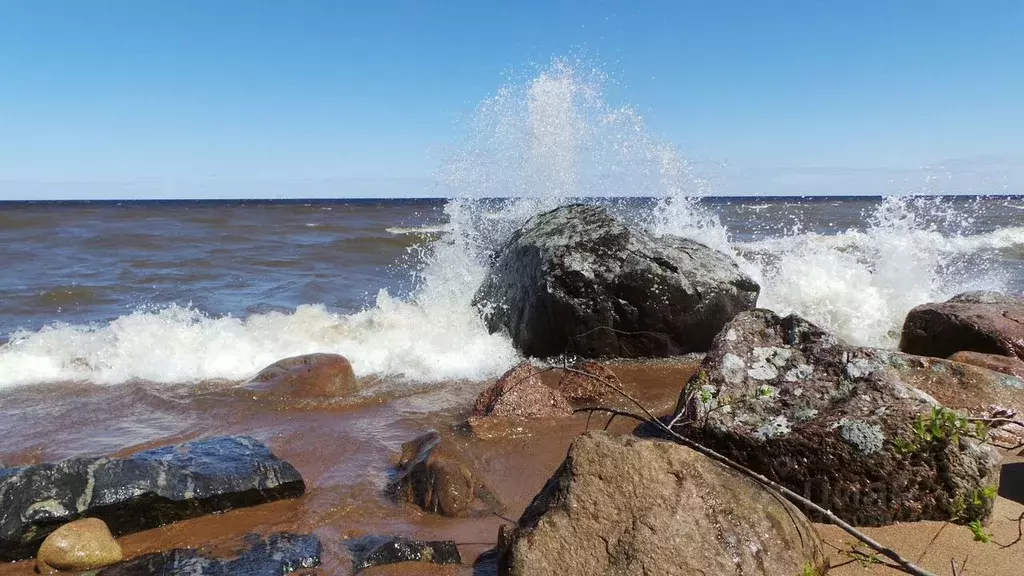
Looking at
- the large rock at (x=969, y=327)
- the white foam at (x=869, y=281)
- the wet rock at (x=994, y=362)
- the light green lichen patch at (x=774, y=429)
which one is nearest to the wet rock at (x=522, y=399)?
the light green lichen patch at (x=774, y=429)

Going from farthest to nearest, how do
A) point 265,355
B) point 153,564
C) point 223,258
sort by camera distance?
1. point 223,258
2. point 265,355
3. point 153,564

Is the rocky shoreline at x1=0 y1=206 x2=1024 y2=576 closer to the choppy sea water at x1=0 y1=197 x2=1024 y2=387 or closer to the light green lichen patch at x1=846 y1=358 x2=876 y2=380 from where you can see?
the light green lichen patch at x1=846 y1=358 x2=876 y2=380

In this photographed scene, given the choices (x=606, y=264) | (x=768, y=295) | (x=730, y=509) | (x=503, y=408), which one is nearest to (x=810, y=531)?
(x=730, y=509)

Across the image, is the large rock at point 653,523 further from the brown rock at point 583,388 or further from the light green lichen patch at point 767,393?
the brown rock at point 583,388

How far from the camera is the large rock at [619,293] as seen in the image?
5617mm

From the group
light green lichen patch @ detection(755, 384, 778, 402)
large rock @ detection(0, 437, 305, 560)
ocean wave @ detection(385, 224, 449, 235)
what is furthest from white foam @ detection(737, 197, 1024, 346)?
ocean wave @ detection(385, 224, 449, 235)

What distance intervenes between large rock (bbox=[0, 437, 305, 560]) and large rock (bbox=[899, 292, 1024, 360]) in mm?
5294

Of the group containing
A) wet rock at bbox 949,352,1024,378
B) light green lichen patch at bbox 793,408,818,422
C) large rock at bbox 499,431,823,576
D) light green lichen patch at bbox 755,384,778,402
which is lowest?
wet rock at bbox 949,352,1024,378

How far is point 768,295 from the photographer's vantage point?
7816 mm

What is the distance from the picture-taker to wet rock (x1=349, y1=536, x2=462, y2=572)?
260 cm

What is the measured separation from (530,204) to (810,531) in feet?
22.9

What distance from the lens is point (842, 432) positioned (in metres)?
2.51

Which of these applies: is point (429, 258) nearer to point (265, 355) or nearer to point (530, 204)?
point (530, 204)

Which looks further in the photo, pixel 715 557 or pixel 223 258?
pixel 223 258
